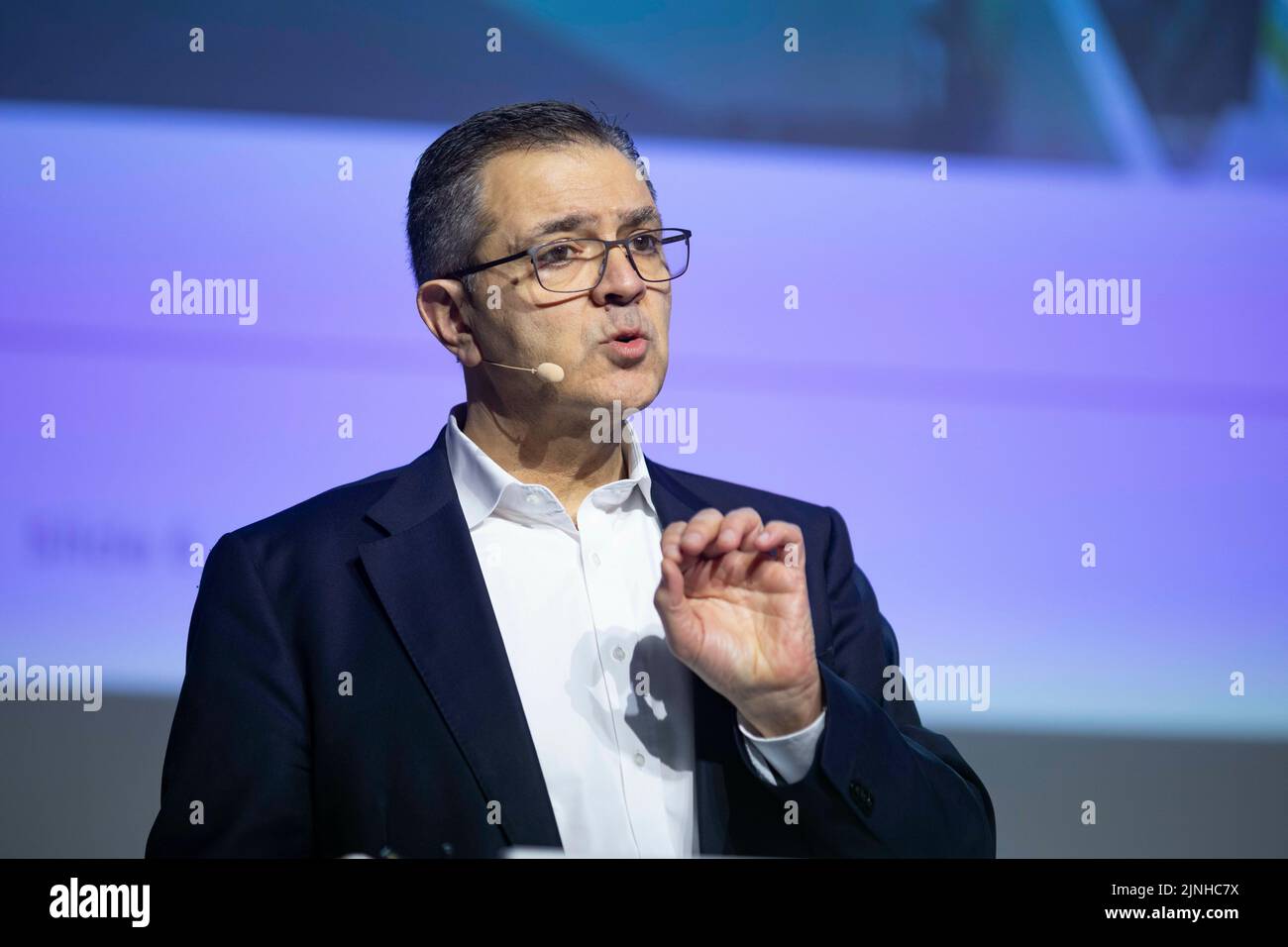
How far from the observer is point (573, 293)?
2312mm

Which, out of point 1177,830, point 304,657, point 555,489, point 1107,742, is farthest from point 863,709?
point 1177,830

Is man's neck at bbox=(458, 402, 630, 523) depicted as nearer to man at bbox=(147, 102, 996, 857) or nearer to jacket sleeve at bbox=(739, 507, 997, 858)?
man at bbox=(147, 102, 996, 857)

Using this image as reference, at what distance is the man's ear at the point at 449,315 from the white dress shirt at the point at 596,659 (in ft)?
0.53

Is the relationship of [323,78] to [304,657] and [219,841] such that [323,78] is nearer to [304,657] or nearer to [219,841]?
[304,657]

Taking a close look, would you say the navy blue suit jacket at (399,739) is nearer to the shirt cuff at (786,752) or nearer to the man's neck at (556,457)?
the shirt cuff at (786,752)

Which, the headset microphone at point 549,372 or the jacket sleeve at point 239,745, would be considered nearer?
the jacket sleeve at point 239,745

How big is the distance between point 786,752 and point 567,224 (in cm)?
99

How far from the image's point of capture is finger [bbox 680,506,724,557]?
1.96m

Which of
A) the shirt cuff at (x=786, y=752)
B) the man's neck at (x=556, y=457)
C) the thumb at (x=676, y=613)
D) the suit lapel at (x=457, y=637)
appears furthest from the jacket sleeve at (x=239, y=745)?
the shirt cuff at (x=786, y=752)

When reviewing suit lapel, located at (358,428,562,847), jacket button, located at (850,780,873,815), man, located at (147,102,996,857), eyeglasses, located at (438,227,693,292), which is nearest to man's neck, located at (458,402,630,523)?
man, located at (147,102,996,857)

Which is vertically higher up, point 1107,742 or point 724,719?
point 724,719

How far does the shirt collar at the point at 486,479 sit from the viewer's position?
233 cm

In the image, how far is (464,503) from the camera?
237 centimetres

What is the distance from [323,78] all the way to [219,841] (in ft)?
5.57
